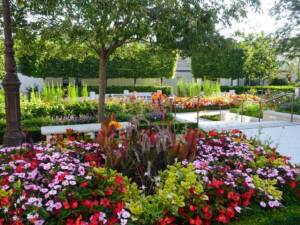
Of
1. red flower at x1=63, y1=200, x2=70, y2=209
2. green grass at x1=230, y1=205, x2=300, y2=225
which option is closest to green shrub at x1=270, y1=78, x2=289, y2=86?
green grass at x1=230, y1=205, x2=300, y2=225

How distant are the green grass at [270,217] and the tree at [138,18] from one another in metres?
3.97

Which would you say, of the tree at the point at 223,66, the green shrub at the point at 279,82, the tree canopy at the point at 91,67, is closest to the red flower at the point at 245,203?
the tree canopy at the point at 91,67

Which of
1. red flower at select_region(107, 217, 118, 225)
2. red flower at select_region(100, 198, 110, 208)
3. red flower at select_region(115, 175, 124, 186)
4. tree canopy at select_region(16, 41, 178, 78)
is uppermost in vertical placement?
tree canopy at select_region(16, 41, 178, 78)

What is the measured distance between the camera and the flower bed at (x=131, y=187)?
107 inches

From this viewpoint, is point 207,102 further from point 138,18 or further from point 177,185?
point 177,185

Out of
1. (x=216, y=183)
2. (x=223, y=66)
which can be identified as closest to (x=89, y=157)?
(x=216, y=183)

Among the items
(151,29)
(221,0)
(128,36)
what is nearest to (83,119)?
(128,36)

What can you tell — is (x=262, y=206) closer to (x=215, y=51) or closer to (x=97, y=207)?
(x=97, y=207)

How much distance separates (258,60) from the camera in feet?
88.0

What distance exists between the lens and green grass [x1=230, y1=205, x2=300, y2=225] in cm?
298

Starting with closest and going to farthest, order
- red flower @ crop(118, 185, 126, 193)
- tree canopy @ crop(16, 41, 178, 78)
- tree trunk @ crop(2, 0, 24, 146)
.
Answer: red flower @ crop(118, 185, 126, 193) → tree trunk @ crop(2, 0, 24, 146) → tree canopy @ crop(16, 41, 178, 78)

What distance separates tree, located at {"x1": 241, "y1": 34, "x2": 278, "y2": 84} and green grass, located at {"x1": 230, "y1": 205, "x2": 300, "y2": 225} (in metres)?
24.9

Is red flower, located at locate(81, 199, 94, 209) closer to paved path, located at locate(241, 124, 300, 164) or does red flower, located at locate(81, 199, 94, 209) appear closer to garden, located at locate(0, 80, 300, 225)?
garden, located at locate(0, 80, 300, 225)

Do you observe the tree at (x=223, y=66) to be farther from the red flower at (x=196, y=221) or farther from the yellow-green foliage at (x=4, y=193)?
the yellow-green foliage at (x=4, y=193)
